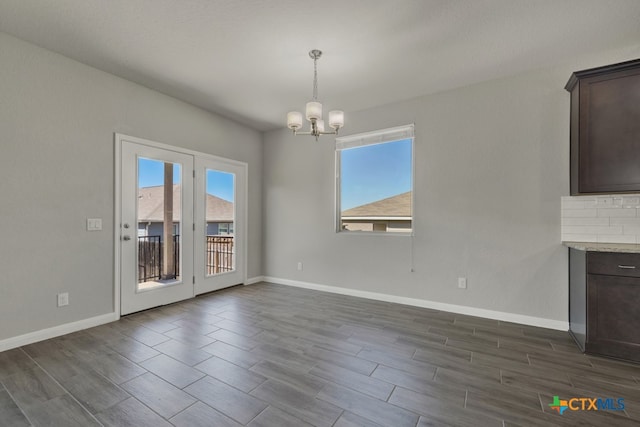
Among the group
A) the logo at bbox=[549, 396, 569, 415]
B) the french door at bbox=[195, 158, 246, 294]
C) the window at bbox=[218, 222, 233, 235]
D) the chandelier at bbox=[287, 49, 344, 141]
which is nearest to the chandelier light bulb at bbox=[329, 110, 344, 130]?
the chandelier at bbox=[287, 49, 344, 141]

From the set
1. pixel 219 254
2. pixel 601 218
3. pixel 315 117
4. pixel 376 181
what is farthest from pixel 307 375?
pixel 601 218

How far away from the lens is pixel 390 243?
416 cm

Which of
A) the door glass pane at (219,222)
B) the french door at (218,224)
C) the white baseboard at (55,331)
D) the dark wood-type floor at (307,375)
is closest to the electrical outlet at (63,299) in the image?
the white baseboard at (55,331)

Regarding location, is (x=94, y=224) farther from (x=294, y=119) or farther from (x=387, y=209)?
(x=387, y=209)

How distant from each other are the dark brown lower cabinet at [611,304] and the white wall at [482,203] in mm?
621

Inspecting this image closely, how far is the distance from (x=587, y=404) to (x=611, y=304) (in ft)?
3.46

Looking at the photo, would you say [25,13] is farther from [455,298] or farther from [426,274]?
[455,298]

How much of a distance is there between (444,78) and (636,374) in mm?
3210

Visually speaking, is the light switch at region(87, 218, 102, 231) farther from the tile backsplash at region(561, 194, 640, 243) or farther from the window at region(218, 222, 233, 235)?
the tile backsplash at region(561, 194, 640, 243)

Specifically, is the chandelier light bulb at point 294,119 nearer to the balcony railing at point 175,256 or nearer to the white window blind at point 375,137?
the white window blind at point 375,137

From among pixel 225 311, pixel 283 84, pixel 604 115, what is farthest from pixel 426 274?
pixel 283 84

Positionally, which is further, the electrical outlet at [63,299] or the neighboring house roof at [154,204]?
the neighboring house roof at [154,204]

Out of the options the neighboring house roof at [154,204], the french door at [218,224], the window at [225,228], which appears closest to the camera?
the neighboring house roof at [154,204]

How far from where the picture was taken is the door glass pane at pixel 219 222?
455 cm
